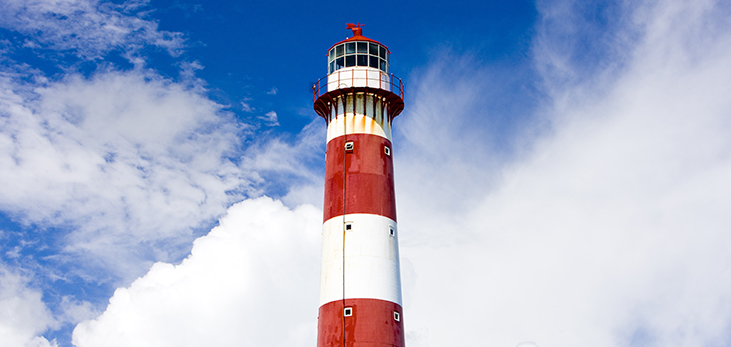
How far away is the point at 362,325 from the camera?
30641 millimetres

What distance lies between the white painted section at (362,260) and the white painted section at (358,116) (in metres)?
4.89

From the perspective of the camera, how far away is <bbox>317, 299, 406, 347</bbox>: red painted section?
3052cm

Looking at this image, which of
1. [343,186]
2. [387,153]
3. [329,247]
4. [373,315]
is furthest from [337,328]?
[387,153]

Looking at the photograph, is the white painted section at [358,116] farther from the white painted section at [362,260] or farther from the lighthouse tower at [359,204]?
the white painted section at [362,260]

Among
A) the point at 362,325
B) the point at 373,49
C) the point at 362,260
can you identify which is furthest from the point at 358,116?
the point at 362,325

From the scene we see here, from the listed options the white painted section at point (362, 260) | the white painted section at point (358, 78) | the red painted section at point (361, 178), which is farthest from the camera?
the white painted section at point (358, 78)

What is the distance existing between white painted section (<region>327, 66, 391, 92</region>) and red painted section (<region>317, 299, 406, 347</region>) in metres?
11.7

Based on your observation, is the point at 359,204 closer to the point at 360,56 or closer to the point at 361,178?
the point at 361,178

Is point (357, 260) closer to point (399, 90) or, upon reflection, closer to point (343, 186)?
point (343, 186)

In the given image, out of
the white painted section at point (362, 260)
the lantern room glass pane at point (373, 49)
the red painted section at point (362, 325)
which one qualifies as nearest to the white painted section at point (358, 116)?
the lantern room glass pane at point (373, 49)

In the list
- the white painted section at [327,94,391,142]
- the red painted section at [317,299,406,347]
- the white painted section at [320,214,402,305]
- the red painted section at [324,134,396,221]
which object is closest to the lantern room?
the white painted section at [327,94,391,142]

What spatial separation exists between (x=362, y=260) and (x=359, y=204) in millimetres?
2889

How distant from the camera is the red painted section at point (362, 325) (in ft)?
100

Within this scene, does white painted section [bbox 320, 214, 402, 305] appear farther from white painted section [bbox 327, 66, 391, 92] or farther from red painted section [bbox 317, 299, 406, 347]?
white painted section [bbox 327, 66, 391, 92]
